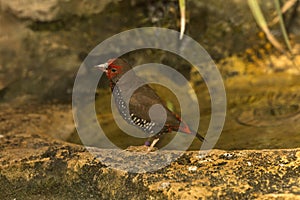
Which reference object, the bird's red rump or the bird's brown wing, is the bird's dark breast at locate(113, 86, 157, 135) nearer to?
the bird's brown wing

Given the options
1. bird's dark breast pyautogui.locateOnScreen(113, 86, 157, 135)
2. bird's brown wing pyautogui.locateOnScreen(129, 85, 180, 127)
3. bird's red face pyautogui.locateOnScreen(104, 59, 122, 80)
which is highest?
bird's red face pyautogui.locateOnScreen(104, 59, 122, 80)

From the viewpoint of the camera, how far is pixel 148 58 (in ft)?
21.0

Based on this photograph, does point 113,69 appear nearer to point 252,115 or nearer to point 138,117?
point 138,117

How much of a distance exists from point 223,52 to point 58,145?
8.77 ft

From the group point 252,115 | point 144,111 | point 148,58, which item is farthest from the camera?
point 148,58

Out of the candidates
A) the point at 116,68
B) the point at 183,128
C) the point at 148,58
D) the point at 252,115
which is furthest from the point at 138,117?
the point at 148,58

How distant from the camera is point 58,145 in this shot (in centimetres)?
455

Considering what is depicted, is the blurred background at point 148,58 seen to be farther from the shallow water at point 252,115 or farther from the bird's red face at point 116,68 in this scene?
the bird's red face at point 116,68

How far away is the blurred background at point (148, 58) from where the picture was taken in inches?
219

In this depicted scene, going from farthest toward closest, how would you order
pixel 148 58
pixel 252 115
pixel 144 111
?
pixel 148 58
pixel 252 115
pixel 144 111

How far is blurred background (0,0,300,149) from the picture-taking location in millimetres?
5559

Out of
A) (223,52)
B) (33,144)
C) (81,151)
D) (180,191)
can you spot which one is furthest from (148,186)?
(223,52)

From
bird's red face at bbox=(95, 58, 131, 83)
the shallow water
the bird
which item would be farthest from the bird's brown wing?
the shallow water

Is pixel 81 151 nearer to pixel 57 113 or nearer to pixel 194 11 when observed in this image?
pixel 57 113
